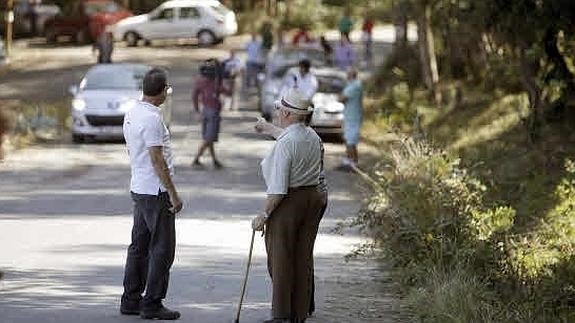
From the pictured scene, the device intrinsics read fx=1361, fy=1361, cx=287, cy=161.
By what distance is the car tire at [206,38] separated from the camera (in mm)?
51938

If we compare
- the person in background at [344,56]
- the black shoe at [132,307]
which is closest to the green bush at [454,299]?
the black shoe at [132,307]

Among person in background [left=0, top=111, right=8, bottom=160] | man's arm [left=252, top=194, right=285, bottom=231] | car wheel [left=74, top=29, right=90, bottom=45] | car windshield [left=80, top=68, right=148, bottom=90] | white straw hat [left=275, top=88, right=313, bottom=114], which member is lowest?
car wheel [left=74, top=29, right=90, bottom=45]

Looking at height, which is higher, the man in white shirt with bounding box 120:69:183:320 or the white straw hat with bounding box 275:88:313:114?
the white straw hat with bounding box 275:88:313:114

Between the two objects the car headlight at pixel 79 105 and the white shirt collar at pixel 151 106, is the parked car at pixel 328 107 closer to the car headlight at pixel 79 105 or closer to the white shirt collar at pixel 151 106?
the car headlight at pixel 79 105

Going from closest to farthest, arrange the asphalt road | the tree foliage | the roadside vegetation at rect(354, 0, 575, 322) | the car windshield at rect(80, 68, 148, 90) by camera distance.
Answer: the asphalt road → the roadside vegetation at rect(354, 0, 575, 322) → the tree foliage → the car windshield at rect(80, 68, 148, 90)

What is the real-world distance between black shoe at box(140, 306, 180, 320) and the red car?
42884 millimetres

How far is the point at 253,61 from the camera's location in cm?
3725

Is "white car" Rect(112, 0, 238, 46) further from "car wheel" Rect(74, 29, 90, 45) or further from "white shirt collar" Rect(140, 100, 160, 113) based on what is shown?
"white shirt collar" Rect(140, 100, 160, 113)

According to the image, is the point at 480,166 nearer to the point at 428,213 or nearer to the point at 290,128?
the point at 428,213

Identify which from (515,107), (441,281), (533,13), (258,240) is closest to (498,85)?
(515,107)

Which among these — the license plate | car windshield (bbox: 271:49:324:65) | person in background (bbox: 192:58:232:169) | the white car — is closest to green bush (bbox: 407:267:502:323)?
person in background (bbox: 192:58:232:169)

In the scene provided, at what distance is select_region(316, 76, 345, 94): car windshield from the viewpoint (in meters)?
29.6

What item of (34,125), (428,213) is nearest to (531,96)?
(34,125)

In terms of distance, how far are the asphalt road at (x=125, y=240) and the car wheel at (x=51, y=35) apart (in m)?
26.5
